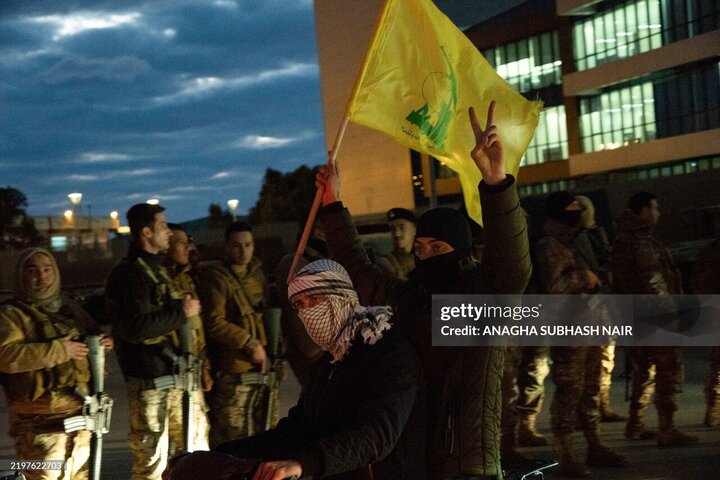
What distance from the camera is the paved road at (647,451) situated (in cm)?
776

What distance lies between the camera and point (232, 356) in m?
7.53

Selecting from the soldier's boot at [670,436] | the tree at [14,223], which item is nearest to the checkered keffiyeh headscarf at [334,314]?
the soldier's boot at [670,436]

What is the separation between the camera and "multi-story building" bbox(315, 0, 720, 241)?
46.8 metres

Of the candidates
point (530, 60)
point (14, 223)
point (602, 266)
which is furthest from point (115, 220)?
point (602, 266)

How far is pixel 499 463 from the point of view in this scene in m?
4.11

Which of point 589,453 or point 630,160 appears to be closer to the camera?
point 589,453

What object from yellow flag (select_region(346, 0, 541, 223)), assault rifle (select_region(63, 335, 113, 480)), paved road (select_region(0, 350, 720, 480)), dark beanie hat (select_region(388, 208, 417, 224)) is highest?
yellow flag (select_region(346, 0, 541, 223))

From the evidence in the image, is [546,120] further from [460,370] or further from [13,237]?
[460,370]

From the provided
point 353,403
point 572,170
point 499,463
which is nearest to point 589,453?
point 499,463

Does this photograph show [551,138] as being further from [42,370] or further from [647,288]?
[42,370]

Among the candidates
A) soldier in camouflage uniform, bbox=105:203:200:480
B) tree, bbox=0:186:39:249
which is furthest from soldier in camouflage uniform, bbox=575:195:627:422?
tree, bbox=0:186:39:249

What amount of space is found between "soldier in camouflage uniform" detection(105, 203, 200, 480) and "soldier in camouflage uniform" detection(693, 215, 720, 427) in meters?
4.85

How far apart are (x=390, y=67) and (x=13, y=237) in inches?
3130

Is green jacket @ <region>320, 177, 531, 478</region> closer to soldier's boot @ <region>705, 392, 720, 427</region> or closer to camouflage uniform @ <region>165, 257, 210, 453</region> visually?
camouflage uniform @ <region>165, 257, 210, 453</region>
